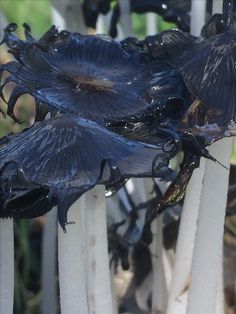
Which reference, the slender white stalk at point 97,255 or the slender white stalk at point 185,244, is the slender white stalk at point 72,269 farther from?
the slender white stalk at point 185,244

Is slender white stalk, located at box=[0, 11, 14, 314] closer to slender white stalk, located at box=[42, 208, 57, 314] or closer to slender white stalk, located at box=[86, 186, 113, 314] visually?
slender white stalk, located at box=[86, 186, 113, 314]

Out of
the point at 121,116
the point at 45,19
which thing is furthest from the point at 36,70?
the point at 45,19

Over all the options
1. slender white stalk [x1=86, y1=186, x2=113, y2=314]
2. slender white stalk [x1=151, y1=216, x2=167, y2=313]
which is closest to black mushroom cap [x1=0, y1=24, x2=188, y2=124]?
slender white stalk [x1=86, y1=186, x2=113, y2=314]

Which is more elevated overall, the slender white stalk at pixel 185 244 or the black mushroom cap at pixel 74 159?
the black mushroom cap at pixel 74 159

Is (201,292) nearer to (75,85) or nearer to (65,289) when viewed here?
(65,289)

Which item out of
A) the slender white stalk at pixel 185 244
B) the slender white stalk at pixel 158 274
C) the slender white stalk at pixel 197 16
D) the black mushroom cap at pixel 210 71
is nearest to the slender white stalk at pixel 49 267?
the slender white stalk at pixel 158 274

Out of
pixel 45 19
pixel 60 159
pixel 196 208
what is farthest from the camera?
pixel 45 19
